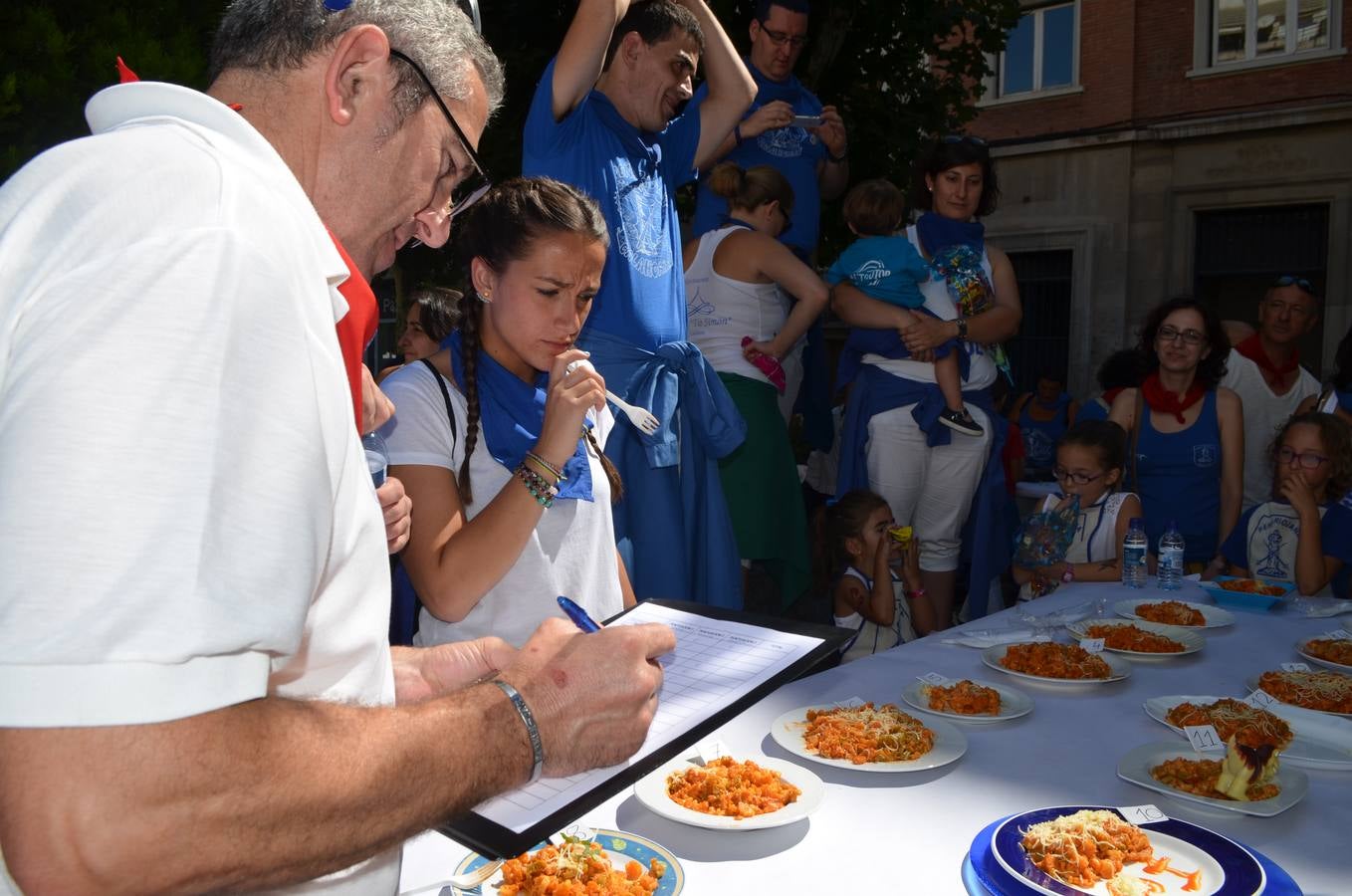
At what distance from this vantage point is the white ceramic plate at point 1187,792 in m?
1.58

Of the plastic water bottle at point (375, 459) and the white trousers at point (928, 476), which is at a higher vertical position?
the plastic water bottle at point (375, 459)

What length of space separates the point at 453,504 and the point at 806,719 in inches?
34.8

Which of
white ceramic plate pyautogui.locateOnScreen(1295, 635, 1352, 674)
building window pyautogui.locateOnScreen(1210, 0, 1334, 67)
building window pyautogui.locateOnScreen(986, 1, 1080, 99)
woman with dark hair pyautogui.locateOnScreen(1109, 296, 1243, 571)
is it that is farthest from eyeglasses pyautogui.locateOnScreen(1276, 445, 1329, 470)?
building window pyautogui.locateOnScreen(986, 1, 1080, 99)

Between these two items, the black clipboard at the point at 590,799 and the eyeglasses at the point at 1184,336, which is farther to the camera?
the eyeglasses at the point at 1184,336

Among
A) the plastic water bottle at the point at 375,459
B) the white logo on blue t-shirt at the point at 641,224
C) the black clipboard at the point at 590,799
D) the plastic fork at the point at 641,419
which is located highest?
the white logo on blue t-shirt at the point at 641,224

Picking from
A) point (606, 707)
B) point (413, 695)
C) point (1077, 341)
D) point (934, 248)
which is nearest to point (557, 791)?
point (606, 707)

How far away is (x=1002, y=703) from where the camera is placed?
210 centimetres

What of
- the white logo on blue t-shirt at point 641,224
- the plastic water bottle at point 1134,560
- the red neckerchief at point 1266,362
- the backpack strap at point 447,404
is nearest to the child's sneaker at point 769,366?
the white logo on blue t-shirt at point 641,224

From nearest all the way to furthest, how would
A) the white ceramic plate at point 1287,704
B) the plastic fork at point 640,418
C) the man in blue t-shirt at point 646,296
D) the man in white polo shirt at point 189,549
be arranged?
the man in white polo shirt at point 189,549, the white ceramic plate at point 1287,704, the plastic fork at point 640,418, the man in blue t-shirt at point 646,296

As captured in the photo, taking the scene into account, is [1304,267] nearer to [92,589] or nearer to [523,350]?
[523,350]

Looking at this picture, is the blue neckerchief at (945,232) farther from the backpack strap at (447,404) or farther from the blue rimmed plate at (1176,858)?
the blue rimmed plate at (1176,858)

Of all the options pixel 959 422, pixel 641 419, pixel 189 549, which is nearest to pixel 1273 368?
pixel 959 422

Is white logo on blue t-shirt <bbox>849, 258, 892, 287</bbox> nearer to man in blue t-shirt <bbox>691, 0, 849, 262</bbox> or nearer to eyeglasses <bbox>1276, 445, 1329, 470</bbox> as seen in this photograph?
man in blue t-shirt <bbox>691, 0, 849, 262</bbox>

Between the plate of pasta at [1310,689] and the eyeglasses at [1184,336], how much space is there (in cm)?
261
